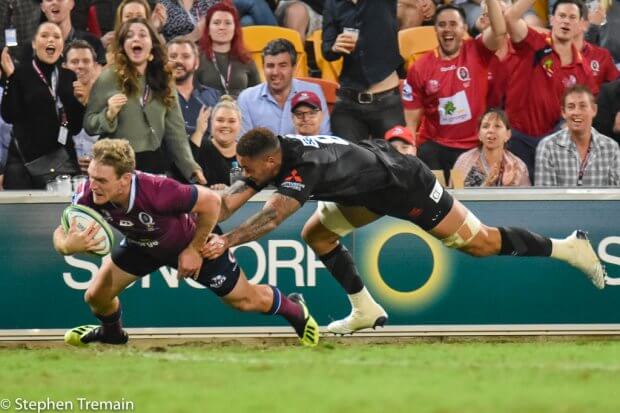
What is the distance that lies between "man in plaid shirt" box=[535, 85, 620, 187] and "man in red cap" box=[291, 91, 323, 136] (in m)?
2.08

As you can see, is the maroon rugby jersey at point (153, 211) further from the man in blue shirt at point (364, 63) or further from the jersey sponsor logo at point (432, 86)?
the jersey sponsor logo at point (432, 86)

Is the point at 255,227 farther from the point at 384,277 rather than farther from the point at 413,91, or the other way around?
the point at 413,91

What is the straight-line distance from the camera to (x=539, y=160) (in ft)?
42.4

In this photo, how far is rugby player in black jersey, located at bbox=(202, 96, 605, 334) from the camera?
1025 centimetres

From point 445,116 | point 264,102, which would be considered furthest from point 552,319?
point 264,102

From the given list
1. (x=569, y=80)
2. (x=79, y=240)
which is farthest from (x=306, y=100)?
(x=79, y=240)

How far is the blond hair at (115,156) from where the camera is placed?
982 cm

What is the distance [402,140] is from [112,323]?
3.19 metres

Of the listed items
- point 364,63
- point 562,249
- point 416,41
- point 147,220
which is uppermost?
point 416,41

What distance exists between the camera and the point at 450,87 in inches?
532

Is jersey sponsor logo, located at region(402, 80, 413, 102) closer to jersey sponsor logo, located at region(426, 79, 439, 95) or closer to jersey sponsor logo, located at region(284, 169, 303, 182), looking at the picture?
jersey sponsor logo, located at region(426, 79, 439, 95)

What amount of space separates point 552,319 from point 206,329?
3.03 meters

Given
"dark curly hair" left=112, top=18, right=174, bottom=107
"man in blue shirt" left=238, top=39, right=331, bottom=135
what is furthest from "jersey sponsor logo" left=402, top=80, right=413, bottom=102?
"dark curly hair" left=112, top=18, right=174, bottom=107

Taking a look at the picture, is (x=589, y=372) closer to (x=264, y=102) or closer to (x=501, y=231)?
(x=501, y=231)
